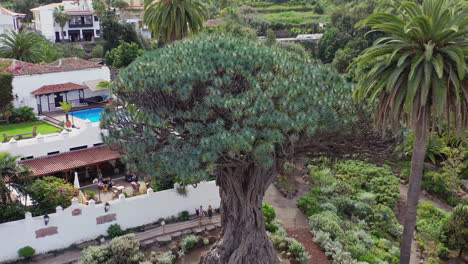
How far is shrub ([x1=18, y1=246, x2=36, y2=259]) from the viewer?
20.4 meters

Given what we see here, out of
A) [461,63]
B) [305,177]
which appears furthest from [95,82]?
[461,63]

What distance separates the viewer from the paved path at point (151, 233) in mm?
20609

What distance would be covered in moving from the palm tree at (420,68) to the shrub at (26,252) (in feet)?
55.2

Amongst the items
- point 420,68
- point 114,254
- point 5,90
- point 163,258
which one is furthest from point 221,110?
point 5,90

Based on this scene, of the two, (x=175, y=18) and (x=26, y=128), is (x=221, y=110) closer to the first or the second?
(x=175, y=18)

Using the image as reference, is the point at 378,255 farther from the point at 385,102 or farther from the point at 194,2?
the point at 194,2

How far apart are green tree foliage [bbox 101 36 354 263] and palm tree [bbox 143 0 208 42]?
15918 mm

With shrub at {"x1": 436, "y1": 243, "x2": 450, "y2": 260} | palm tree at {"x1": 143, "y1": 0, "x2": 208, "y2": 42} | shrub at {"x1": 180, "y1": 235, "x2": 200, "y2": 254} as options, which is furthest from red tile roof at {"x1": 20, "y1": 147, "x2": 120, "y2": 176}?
shrub at {"x1": 436, "y1": 243, "x2": 450, "y2": 260}

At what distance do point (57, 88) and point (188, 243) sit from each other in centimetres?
2692

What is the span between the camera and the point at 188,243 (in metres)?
21.2

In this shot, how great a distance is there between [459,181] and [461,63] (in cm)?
1771

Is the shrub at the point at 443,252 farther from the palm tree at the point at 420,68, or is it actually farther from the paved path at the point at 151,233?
the paved path at the point at 151,233

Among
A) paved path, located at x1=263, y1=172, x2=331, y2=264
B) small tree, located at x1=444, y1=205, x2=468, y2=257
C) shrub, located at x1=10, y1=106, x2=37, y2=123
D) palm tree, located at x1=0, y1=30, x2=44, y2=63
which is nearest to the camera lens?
paved path, located at x1=263, y1=172, x2=331, y2=264

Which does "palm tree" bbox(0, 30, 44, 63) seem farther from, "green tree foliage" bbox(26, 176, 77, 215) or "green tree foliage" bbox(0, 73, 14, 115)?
"green tree foliage" bbox(26, 176, 77, 215)
